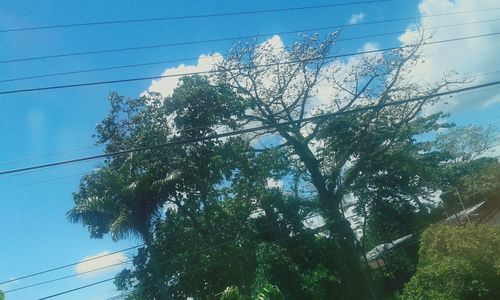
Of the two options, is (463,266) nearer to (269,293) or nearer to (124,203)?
(269,293)

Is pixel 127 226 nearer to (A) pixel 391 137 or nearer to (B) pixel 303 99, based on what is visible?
(B) pixel 303 99

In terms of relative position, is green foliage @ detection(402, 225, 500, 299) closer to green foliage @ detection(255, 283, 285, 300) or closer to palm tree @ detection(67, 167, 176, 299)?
green foliage @ detection(255, 283, 285, 300)

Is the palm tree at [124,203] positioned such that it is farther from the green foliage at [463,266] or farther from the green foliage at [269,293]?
the green foliage at [463,266]

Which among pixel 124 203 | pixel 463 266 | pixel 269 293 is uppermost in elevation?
pixel 124 203

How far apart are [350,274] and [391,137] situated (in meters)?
9.99

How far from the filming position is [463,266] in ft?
48.5

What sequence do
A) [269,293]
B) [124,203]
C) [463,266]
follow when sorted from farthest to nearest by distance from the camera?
[124,203] < [463,266] < [269,293]

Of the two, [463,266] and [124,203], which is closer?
[463,266]

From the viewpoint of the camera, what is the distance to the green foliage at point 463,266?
14.5m

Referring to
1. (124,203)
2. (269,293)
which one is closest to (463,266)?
Answer: (269,293)

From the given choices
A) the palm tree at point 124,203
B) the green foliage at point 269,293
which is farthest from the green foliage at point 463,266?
the palm tree at point 124,203

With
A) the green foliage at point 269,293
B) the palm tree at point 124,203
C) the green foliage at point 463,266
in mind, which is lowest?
the green foliage at point 463,266

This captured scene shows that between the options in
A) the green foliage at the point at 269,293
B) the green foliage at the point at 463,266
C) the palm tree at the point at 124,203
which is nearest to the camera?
the green foliage at the point at 269,293

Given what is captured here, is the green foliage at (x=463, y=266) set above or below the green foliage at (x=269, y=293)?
below
